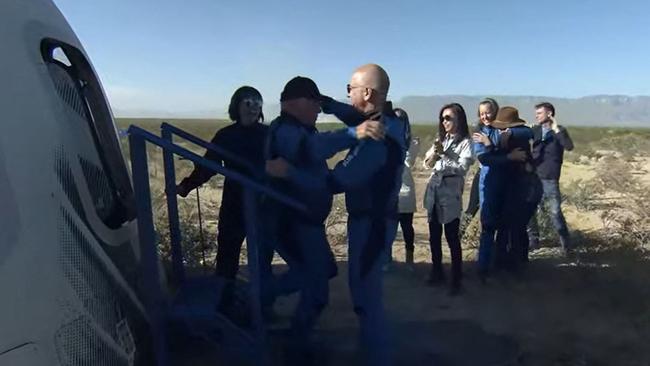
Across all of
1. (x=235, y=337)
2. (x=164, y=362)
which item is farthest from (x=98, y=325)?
(x=235, y=337)

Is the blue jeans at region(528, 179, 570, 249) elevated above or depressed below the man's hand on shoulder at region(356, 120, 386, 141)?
below

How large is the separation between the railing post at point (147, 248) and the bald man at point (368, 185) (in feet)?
2.49

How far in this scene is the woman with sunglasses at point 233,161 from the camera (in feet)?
15.9

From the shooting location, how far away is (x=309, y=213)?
3871 mm

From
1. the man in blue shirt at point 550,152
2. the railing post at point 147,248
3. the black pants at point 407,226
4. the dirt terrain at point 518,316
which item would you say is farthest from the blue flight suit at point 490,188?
the railing post at point 147,248

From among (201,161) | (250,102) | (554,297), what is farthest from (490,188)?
(201,161)

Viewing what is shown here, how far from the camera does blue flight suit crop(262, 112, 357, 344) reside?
3.85 meters

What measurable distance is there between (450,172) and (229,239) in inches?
85.1

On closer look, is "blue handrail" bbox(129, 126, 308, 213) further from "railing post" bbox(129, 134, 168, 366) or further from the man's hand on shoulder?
the man's hand on shoulder

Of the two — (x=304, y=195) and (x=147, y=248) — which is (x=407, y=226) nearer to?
(x=304, y=195)

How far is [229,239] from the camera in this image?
5000 mm

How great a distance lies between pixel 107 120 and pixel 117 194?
0.60 m

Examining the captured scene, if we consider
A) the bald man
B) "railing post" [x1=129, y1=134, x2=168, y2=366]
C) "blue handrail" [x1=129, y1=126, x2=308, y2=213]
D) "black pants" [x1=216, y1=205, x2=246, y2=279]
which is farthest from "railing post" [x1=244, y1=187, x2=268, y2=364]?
"black pants" [x1=216, y1=205, x2=246, y2=279]

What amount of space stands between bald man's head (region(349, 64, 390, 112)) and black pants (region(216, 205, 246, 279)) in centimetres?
158
